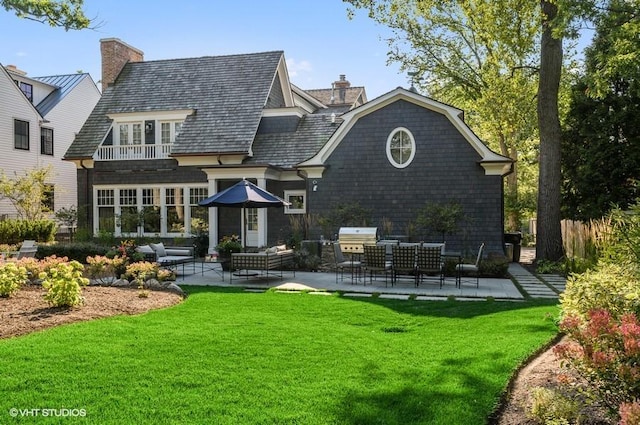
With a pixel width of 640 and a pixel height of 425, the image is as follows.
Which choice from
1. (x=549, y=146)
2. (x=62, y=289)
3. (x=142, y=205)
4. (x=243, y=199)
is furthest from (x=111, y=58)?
(x=62, y=289)

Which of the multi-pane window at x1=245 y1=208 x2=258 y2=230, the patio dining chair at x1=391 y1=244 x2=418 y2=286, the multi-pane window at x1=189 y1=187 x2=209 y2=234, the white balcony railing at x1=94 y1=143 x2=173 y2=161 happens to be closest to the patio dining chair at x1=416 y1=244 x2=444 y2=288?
the patio dining chair at x1=391 y1=244 x2=418 y2=286

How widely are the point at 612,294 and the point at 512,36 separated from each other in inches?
726

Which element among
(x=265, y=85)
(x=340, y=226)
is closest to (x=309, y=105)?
(x=265, y=85)

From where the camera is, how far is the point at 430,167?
17.6 m

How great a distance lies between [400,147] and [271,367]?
45.2ft

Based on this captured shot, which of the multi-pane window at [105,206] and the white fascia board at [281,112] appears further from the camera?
the multi-pane window at [105,206]

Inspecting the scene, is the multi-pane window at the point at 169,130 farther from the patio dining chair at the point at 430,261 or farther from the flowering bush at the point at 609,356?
the flowering bush at the point at 609,356

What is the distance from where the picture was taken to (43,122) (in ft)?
90.7

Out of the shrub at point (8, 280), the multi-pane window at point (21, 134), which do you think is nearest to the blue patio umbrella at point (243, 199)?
the shrub at point (8, 280)

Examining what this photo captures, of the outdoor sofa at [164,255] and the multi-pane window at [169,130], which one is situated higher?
the multi-pane window at [169,130]

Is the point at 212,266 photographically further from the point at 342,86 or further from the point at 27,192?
the point at 342,86

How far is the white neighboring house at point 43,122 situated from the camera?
25438 mm

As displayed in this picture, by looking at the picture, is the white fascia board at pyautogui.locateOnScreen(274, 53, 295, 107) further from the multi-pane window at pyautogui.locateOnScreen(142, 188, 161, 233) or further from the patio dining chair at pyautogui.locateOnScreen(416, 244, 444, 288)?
the patio dining chair at pyautogui.locateOnScreen(416, 244, 444, 288)

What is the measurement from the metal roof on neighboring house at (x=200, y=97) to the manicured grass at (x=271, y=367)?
13.9 metres
